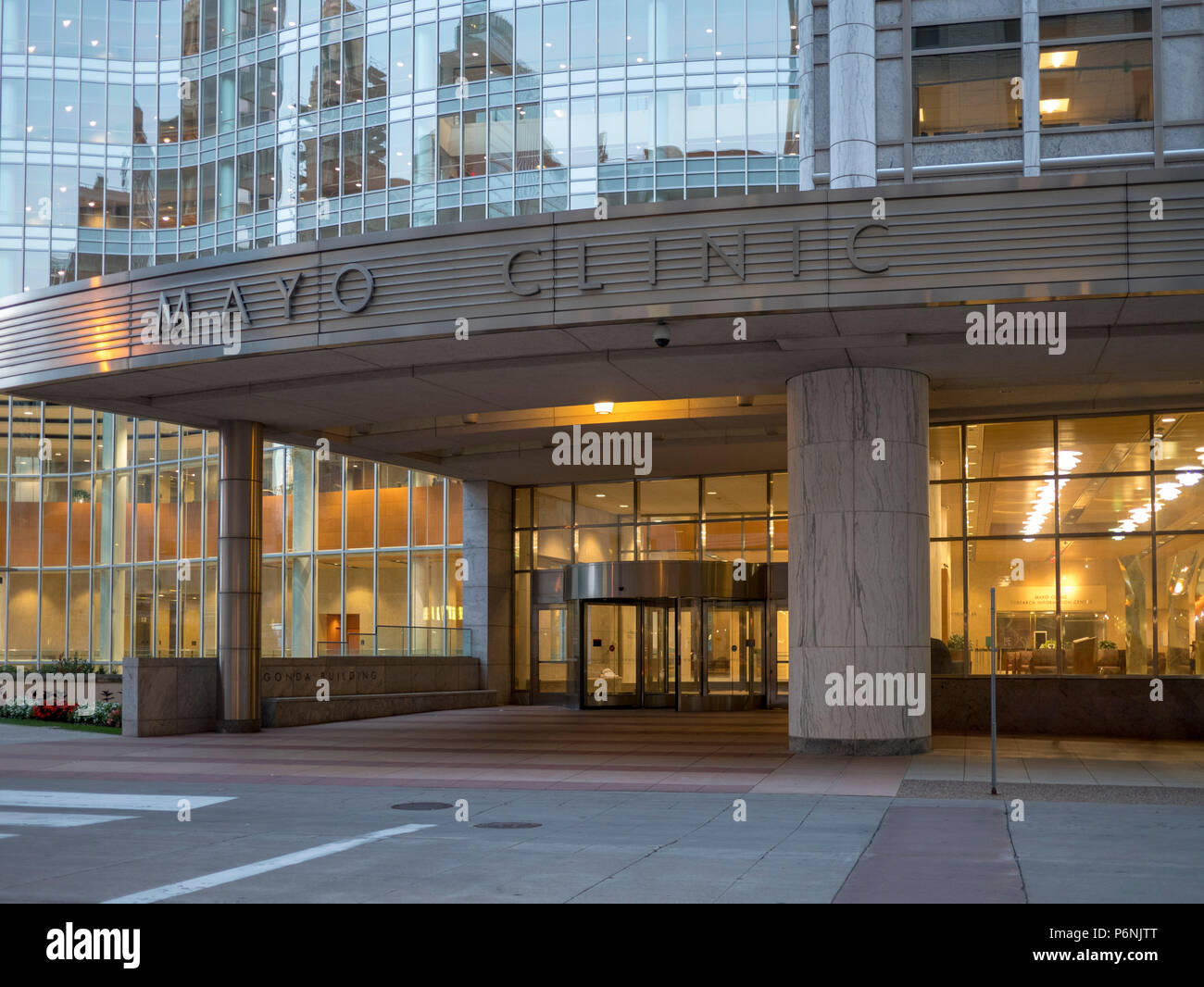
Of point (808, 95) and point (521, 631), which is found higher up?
point (808, 95)

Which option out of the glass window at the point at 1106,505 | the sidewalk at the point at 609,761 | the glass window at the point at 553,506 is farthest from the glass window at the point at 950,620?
the glass window at the point at 553,506

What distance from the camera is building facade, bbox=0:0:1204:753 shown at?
16594mm

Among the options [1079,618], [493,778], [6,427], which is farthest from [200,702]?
[6,427]

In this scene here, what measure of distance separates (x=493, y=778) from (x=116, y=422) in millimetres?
30201

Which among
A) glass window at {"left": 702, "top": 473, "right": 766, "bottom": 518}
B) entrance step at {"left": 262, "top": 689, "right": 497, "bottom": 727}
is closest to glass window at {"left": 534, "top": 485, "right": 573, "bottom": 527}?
glass window at {"left": 702, "top": 473, "right": 766, "bottom": 518}

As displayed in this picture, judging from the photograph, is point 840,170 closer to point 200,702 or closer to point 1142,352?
point 1142,352

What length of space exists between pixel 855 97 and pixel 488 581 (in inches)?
553

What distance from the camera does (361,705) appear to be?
28.4 meters

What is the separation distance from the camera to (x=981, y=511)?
23.7 metres

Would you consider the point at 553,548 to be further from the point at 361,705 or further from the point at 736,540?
the point at 361,705

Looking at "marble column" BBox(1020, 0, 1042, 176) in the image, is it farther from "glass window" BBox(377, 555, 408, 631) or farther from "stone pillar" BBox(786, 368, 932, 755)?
"glass window" BBox(377, 555, 408, 631)

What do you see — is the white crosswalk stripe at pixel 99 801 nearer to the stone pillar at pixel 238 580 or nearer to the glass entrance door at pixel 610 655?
the stone pillar at pixel 238 580

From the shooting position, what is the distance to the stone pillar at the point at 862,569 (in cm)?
1841

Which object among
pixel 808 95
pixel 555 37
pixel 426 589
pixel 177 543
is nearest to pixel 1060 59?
pixel 808 95
